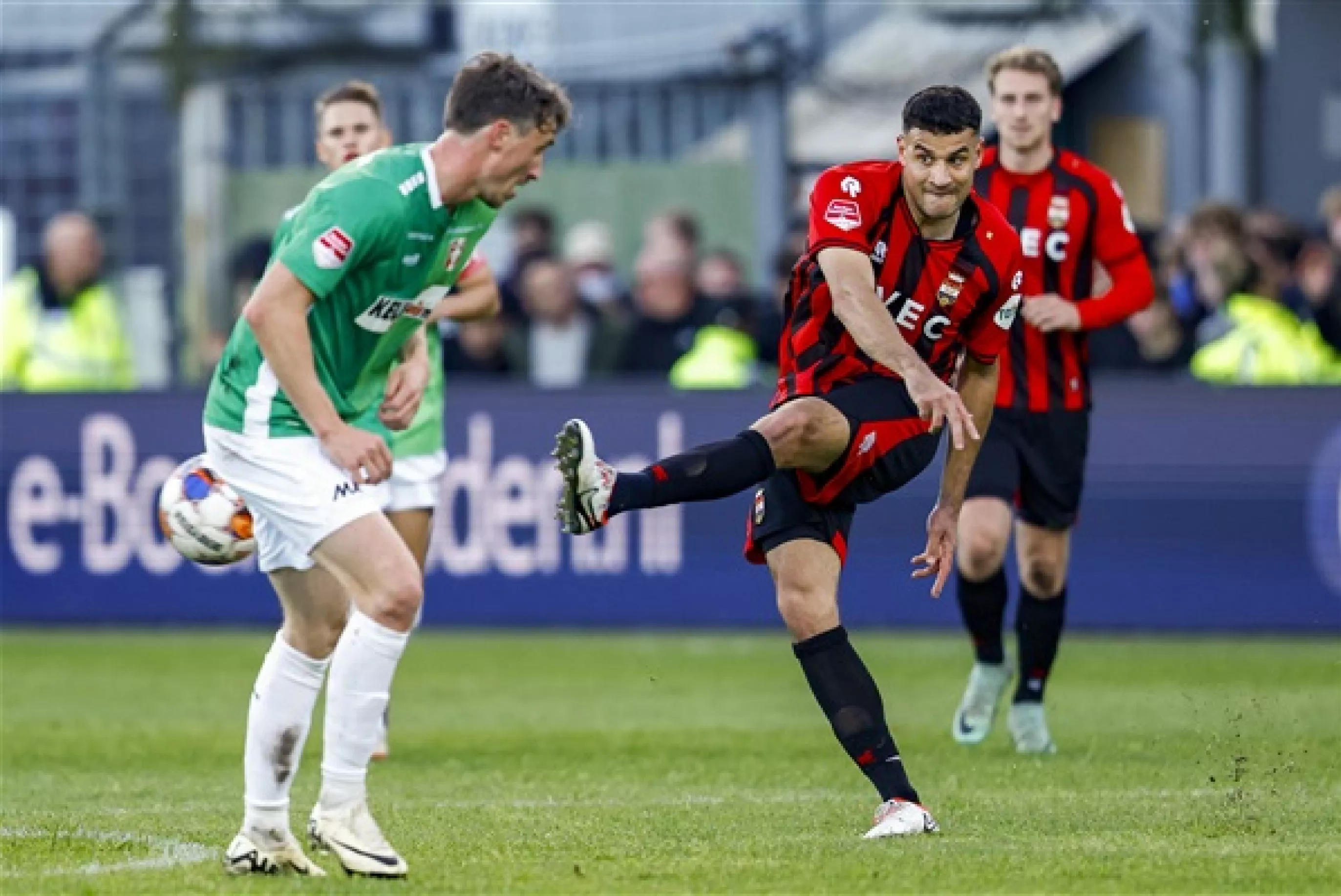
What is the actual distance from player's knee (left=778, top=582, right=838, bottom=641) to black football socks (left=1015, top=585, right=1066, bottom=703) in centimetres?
260

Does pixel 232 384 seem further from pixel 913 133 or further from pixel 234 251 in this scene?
pixel 234 251

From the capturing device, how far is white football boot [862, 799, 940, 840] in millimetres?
7582

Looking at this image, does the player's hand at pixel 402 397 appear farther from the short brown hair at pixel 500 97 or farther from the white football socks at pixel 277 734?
the short brown hair at pixel 500 97

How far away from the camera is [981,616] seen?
415 inches

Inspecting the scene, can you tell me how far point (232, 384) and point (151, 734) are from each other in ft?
15.1

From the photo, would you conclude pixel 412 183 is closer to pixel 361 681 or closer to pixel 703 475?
pixel 361 681

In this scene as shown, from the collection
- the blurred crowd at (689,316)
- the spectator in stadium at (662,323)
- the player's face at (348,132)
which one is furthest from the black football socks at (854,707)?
the spectator in stadium at (662,323)

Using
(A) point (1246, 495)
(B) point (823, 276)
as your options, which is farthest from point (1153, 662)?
(B) point (823, 276)

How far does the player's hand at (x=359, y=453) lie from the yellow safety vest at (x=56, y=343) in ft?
34.0

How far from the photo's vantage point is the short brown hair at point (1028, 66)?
34.0ft

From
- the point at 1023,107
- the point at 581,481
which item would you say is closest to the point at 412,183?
the point at 581,481

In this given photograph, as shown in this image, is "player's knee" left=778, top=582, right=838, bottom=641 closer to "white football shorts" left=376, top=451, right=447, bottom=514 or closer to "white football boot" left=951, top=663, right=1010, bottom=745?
"white football shorts" left=376, top=451, right=447, bottom=514

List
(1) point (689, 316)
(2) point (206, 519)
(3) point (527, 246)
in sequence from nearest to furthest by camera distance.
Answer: (2) point (206, 519) < (1) point (689, 316) < (3) point (527, 246)

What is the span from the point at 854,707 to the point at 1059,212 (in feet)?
10.6
